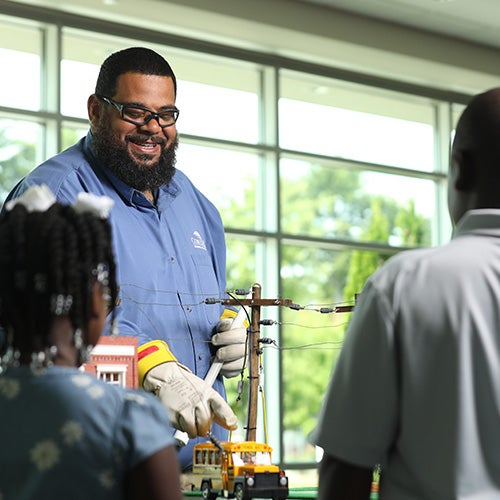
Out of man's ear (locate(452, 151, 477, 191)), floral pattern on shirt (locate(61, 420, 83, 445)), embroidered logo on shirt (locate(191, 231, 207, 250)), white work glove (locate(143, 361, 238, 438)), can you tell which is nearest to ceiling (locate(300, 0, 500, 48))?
embroidered logo on shirt (locate(191, 231, 207, 250))

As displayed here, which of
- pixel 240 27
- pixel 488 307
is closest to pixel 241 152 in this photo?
pixel 240 27

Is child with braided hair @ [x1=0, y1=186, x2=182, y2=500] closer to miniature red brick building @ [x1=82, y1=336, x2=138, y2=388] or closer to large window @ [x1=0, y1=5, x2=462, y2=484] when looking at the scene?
miniature red brick building @ [x1=82, y1=336, x2=138, y2=388]

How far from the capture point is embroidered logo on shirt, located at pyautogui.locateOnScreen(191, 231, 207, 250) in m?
2.75

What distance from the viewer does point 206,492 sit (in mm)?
2178

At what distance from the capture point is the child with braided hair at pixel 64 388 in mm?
1207

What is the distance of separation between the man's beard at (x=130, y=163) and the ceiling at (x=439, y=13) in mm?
5573

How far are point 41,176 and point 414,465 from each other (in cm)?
152

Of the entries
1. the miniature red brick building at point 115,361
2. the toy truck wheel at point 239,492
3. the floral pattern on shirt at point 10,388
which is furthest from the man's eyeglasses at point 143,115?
the floral pattern on shirt at point 10,388

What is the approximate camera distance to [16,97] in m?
7.24

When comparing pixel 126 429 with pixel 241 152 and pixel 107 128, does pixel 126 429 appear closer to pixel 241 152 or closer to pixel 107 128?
pixel 107 128

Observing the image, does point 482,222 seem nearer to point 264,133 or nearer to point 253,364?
point 253,364

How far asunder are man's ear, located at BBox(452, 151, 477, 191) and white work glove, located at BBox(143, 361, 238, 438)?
933mm

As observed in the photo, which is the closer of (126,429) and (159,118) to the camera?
(126,429)

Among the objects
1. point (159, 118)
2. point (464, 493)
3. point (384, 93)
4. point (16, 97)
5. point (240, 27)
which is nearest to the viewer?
point (464, 493)
